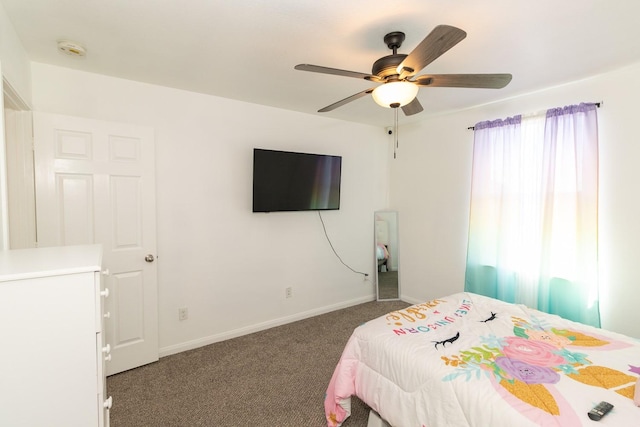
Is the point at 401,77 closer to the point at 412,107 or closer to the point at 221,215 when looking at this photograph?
the point at 412,107

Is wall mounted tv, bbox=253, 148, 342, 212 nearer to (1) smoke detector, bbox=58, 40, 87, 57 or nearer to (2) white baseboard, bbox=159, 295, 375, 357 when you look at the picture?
(2) white baseboard, bbox=159, 295, 375, 357

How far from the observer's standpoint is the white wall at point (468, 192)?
94.1 inches

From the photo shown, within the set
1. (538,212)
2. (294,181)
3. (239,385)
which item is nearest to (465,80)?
(538,212)

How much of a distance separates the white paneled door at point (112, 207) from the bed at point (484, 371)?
5.91 feet

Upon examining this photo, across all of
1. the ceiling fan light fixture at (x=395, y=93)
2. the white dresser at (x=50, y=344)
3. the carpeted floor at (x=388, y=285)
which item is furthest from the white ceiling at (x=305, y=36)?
the carpeted floor at (x=388, y=285)

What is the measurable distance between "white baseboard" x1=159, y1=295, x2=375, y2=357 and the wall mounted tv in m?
1.28

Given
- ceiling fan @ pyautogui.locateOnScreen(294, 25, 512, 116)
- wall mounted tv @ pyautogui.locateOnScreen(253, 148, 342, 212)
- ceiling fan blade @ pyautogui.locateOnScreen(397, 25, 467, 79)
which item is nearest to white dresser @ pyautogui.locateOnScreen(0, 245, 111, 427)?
ceiling fan @ pyautogui.locateOnScreen(294, 25, 512, 116)

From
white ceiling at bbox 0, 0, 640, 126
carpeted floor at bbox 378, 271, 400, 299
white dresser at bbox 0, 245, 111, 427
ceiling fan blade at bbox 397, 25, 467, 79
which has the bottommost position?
carpeted floor at bbox 378, 271, 400, 299

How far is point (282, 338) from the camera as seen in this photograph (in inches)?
124

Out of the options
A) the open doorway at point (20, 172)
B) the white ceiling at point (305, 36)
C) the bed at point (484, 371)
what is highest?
the white ceiling at point (305, 36)

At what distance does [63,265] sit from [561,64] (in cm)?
327

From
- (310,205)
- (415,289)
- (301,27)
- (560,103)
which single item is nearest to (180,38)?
(301,27)

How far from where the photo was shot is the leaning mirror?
430cm

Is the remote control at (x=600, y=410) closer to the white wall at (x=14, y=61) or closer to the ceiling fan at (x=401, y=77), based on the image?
the ceiling fan at (x=401, y=77)
